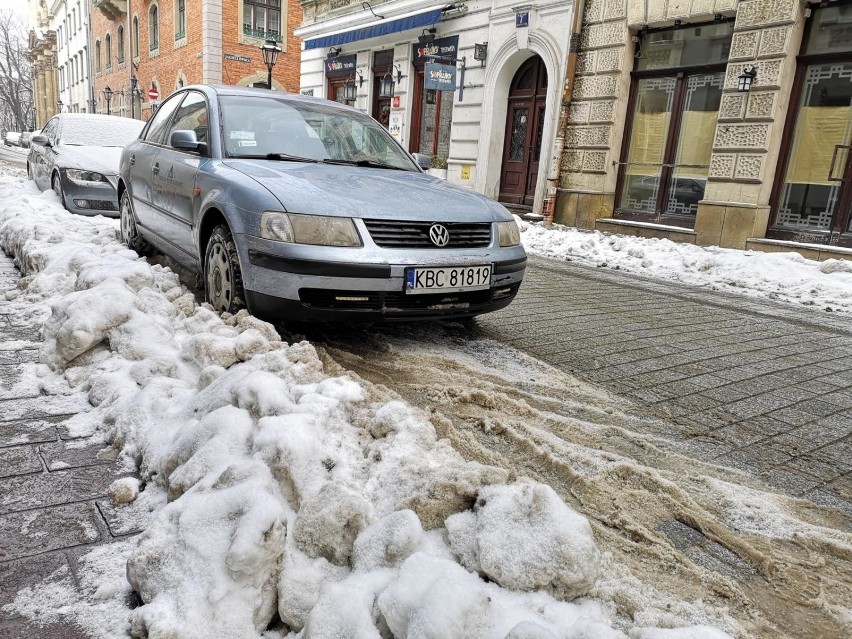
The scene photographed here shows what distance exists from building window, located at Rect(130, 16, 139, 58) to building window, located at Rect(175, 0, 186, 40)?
7.28 metres

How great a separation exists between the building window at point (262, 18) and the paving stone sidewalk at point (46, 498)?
30168mm

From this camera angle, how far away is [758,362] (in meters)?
4.45

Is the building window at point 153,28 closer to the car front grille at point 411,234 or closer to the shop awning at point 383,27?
the shop awning at point 383,27

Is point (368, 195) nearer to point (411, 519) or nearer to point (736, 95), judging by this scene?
point (411, 519)

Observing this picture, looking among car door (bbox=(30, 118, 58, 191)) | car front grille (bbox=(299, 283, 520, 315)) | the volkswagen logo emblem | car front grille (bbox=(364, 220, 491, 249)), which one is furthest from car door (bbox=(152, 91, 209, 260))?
car door (bbox=(30, 118, 58, 191))

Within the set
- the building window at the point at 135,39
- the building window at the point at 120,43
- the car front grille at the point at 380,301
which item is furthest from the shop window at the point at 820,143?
the building window at the point at 120,43

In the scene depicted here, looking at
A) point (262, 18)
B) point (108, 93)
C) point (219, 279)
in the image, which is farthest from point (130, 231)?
point (108, 93)

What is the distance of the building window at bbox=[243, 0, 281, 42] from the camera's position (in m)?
29.2

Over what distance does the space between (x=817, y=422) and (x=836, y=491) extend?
86cm

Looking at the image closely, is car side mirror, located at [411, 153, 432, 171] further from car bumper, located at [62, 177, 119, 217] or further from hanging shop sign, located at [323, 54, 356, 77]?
Answer: hanging shop sign, located at [323, 54, 356, 77]

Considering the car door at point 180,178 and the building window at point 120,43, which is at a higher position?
the building window at point 120,43

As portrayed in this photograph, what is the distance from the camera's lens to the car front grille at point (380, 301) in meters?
3.53

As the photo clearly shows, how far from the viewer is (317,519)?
6.05 ft

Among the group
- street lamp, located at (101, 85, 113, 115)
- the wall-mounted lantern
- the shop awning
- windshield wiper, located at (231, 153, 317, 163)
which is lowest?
windshield wiper, located at (231, 153, 317, 163)
